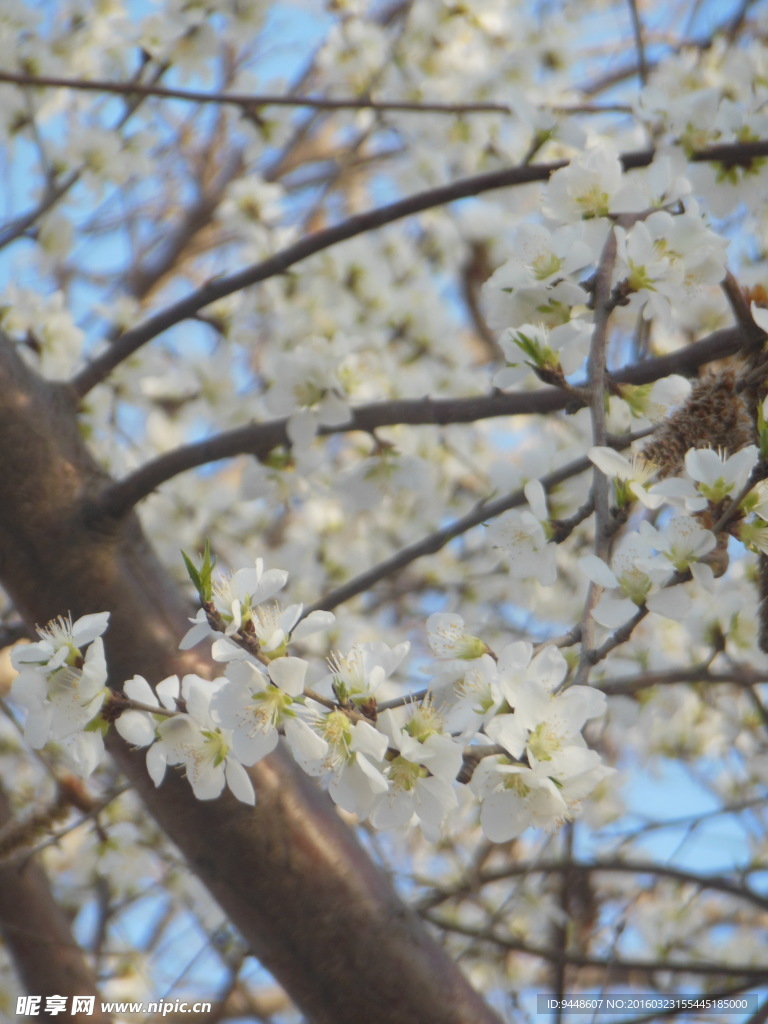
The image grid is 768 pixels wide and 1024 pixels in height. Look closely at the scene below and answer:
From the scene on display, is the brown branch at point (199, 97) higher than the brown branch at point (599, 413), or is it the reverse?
the brown branch at point (199, 97)

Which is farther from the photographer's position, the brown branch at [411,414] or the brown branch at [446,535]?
the brown branch at [446,535]

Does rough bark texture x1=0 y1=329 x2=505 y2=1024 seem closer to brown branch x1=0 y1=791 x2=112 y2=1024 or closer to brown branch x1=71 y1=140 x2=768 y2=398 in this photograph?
brown branch x1=71 y1=140 x2=768 y2=398

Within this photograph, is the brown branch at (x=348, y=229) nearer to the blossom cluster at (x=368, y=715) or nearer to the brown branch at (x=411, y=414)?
the brown branch at (x=411, y=414)

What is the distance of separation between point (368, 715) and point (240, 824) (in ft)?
1.46

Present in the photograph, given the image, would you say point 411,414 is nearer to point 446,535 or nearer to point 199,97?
point 446,535

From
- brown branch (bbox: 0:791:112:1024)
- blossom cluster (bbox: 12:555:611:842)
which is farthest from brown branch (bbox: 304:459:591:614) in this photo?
brown branch (bbox: 0:791:112:1024)

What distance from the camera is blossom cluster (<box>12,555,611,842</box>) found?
2.70 feet

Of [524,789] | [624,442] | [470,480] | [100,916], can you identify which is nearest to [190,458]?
[624,442]

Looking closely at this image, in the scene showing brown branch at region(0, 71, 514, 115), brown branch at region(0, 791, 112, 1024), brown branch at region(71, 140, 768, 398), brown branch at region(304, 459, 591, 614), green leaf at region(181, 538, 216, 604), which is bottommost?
brown branch at region(0, 791, 112, 1024)

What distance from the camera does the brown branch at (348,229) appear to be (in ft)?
4.87

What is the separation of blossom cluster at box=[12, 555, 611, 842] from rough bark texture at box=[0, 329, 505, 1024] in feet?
1.06

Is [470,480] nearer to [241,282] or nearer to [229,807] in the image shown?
[241,282]

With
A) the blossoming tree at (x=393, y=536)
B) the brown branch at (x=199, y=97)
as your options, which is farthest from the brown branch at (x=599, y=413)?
the brown branch at (x=199, y=97)

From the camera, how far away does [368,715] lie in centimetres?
89
